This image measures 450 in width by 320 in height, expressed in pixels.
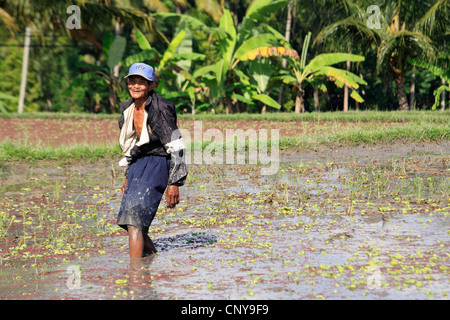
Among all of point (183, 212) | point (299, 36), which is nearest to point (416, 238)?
point (183, 212)

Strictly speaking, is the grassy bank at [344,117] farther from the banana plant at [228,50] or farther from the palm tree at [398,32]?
the banana plant at [228,50]

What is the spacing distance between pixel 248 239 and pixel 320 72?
19.3 meters

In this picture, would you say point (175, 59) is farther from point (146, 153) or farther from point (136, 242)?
point (136, 242)

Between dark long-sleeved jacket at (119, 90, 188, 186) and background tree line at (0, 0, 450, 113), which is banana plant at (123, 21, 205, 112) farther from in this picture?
dark long-sleeved jacket at (119, 90, 188, 186)

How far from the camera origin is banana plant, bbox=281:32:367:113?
2355 cm

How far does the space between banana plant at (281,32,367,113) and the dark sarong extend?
18116 millimetres

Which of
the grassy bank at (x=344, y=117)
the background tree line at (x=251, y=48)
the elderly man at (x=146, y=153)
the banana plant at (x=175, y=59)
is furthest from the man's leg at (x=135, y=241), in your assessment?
the banana plant at (x=175, y=59)

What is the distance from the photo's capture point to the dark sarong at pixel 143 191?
5570mm

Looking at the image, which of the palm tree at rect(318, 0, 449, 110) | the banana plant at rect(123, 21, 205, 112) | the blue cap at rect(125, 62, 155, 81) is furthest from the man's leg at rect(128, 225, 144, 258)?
the banana plant at rect(123, 21, 205, 112)

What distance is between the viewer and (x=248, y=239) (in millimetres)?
6469

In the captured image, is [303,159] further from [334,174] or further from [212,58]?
[212,58]

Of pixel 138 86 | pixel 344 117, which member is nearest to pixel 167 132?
pixel 138 86

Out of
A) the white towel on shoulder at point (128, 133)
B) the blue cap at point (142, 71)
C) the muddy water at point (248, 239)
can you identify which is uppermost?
the blue cap at point (142, 71)

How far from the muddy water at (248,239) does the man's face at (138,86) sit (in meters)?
1.37
